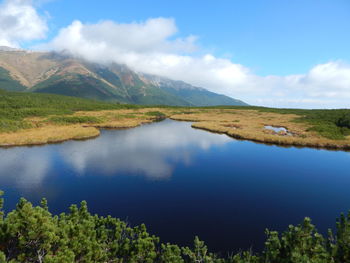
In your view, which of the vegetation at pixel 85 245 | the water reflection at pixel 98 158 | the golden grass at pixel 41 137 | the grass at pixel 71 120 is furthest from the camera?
the grass at pixel 71 120

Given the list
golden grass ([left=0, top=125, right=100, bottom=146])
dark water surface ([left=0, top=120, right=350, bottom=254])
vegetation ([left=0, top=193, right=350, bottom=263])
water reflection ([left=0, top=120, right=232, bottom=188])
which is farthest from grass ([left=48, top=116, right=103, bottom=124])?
vegetation ([left=0, top=193, right=350, bottom=263])

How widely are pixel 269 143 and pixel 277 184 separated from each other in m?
34.1

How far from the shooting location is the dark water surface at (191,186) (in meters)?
23.2

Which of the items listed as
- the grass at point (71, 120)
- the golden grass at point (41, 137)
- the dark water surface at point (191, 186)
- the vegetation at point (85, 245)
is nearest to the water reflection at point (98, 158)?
the dark water surface at point (191, 186)

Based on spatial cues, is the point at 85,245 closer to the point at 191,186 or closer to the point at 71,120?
the point at 191,186

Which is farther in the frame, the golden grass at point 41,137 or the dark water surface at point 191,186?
the golden grass at point 41,137

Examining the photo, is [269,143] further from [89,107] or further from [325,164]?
[89,107]

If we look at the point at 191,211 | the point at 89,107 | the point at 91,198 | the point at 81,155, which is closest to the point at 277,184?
the point at 191,211

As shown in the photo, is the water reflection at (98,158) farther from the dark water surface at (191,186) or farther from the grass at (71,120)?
the grass at (71,120)

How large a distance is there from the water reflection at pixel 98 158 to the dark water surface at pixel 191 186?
194 mm

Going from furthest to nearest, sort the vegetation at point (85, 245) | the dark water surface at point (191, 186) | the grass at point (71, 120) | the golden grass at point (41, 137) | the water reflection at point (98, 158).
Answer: the grass at point (71, 120), the golden grass at point (41, 137), the water reflection at point (98, 158), the dark water surface at point (191, 186), the vegetation at point (85, 245)

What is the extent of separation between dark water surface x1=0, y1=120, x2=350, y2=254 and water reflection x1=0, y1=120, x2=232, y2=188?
19 centimetres

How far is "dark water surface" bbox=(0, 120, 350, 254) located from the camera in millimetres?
23245

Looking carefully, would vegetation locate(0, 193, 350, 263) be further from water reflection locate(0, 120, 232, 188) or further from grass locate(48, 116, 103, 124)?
grass locate(48, 116, 103, 124)
